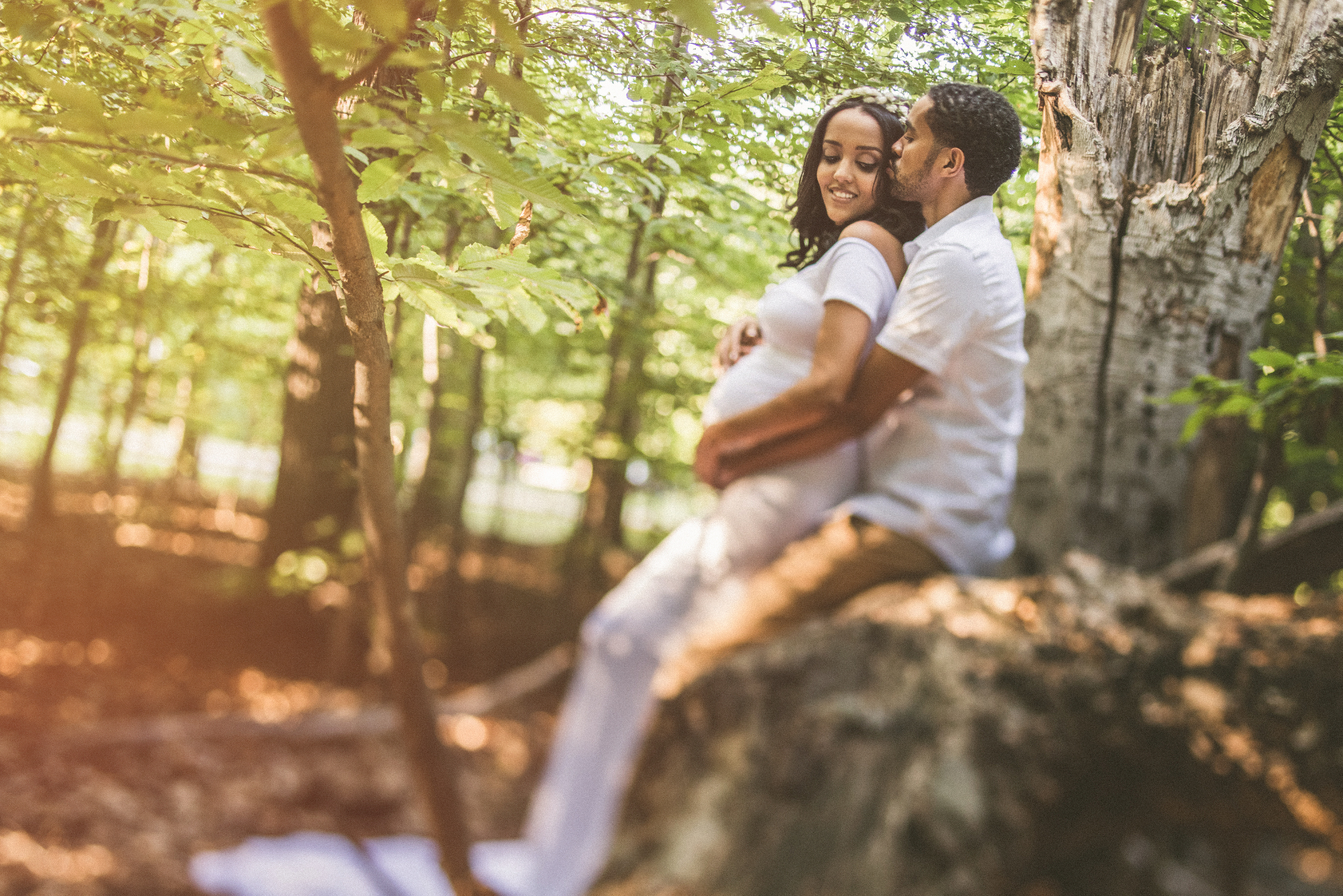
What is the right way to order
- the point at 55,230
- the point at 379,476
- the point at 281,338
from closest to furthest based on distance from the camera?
the point at 379,476 < the point at 55,230 < the point at 281,338

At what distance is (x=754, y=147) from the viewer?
2168mm

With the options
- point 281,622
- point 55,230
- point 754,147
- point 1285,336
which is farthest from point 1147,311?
point 281,622

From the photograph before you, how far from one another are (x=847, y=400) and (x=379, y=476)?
1.44 meters

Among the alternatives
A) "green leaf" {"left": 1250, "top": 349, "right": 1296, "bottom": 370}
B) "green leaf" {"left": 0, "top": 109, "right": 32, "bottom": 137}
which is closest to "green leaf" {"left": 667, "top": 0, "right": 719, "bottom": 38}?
"green leaf" {"left": 1250, "top": 349, "right": 1296, "bottom": 370}

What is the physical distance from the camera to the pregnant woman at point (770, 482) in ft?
4.91

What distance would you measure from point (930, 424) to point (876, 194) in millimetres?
475

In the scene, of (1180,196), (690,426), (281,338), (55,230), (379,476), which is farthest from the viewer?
(690,426)

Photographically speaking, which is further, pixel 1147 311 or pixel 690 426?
pixel 690 426

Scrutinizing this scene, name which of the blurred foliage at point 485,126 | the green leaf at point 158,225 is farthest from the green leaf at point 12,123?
the green leaf at point 158,225

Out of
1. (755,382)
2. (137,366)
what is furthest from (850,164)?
(137,366)

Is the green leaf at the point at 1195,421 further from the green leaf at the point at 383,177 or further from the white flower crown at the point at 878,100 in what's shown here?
the green leaf at the point at 383,177

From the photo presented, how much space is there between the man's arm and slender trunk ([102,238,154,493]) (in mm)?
3001

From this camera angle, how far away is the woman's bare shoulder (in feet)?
5.07

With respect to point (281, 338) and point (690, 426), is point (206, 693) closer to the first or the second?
point (281, 338)
